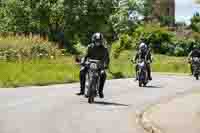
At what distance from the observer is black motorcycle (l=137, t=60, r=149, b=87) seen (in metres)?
30.0

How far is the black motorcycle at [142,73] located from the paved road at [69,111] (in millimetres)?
2956

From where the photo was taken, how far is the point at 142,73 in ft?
98.2

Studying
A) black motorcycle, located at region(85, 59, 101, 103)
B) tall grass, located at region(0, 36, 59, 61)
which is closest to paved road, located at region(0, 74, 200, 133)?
black motorcycle, located at region(85, 59, 101, 103)

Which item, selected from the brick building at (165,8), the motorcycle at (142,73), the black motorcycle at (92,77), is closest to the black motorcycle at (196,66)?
the motorcycle at (142,73)

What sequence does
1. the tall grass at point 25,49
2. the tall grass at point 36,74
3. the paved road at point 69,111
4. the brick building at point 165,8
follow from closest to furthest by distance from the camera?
the paved road at point 69,111, the tall grass at point 36,74, the tall grass at point 25,49, the brick building at point 165,8

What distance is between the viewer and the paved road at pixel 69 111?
1414 cm

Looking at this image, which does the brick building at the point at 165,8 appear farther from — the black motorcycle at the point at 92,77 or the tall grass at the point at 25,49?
the black motorcycle at the point at 92,77

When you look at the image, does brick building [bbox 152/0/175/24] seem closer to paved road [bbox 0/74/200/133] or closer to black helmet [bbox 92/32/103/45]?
paved road [bbox 0/74/200/133]

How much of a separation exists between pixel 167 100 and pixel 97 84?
9.68 ft

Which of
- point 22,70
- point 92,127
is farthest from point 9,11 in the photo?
point 92,127

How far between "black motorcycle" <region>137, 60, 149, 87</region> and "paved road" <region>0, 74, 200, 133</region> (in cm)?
296

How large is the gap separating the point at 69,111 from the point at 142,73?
1260 cm

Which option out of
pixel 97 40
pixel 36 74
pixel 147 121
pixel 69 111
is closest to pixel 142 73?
pixel 36 74

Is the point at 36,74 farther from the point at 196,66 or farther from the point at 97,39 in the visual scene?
the point at 97,39
